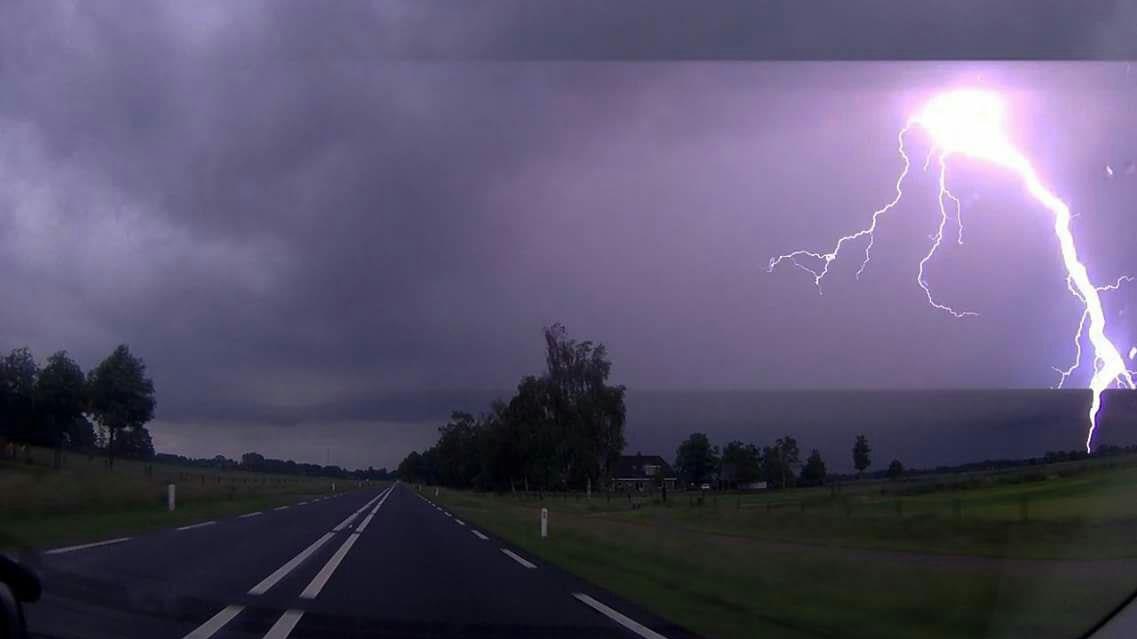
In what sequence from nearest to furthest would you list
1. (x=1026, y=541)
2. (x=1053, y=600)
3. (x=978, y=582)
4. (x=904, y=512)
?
(x=1053, y=600), (x=978, y=582), (x=1026, y=541), (x=904, y=512)

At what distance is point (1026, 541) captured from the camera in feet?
46.0

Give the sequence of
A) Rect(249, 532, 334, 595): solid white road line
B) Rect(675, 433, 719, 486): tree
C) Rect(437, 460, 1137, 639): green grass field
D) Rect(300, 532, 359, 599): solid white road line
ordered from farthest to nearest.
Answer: Rect(675, 433, 719, 486): tree
Rect(249, 532, 334, 595): solid white road line
Rect(300, 532, 359, 599): solid white road line
Rect(437, 460, 1137, 639): green grass field

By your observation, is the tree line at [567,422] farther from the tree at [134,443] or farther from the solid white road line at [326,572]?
the solid white road line at [326,572]

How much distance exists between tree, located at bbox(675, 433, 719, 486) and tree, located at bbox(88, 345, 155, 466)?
7082cm

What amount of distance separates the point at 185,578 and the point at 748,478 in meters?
74.5

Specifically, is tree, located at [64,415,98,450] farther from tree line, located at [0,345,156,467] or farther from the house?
the house

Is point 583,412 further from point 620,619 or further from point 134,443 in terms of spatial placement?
point 620,619

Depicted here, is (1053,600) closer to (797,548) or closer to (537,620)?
(537,620)

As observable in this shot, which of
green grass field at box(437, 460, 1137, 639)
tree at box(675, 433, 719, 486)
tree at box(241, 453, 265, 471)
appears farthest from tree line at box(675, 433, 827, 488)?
tree at box(241, 453, 265, 471)

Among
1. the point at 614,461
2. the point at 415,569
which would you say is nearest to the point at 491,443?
the point at 614,461

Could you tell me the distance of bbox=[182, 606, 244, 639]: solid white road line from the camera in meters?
9.98

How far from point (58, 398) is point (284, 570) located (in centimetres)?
3348

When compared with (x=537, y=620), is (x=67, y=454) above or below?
above

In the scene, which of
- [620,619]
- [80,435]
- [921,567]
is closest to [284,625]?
[620,619]
